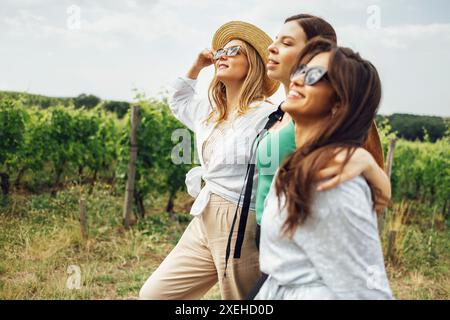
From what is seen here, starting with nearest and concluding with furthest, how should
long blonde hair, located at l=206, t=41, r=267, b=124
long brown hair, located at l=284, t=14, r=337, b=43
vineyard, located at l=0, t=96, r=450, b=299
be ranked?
long brown hair, located at l=284, t=14, r=337, b=43, long blonde hair, located at l=206, t=41, r=267, b=124, vineyard, located at l=0, t=96, r=450, b=299

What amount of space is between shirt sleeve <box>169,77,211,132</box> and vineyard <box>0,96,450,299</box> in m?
2.54

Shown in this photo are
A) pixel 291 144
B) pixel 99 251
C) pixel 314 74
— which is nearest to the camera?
pixel 314 74

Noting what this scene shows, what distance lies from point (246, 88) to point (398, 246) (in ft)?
14.4

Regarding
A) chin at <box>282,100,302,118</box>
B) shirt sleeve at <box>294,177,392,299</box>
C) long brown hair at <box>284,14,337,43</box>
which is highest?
long brown hair at <box>284,14,337,43</box>

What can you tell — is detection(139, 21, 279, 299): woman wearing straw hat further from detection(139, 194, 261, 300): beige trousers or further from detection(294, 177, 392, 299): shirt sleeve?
detection(294, 177, 392, 299): shirt sleeve

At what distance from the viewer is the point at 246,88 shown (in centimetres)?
241

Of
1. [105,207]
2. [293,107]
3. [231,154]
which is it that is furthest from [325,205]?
[105,207]

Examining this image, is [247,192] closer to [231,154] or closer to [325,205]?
[231,154]

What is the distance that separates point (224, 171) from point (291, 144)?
499 mm

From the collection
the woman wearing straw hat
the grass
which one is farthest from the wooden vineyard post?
the woman wearing straw hat

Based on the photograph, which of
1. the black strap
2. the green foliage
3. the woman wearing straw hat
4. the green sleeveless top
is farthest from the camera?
the green foliage

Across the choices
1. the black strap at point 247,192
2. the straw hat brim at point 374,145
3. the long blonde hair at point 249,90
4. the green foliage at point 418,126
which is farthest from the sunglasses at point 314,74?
the green foliage at point 418,126

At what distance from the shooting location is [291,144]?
1889 mm

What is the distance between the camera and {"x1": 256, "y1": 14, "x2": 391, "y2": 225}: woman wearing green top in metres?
1.51
